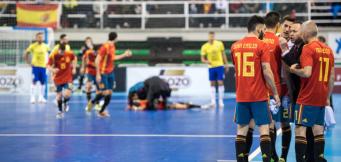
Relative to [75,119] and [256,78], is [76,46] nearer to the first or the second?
[75,119]

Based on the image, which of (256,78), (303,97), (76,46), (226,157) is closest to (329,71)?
(303,97)

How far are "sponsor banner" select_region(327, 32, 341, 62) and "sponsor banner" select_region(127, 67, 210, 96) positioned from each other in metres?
6.58

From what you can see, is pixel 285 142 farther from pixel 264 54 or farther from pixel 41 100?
pixel 41 100

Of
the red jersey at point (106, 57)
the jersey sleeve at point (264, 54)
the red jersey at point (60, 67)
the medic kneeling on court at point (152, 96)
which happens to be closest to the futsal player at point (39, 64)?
the medic kneeling on court at point (152, 96)

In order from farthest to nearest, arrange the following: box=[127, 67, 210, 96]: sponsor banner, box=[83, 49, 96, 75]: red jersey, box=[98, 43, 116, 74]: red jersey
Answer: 1. box=[127, 67, 210, 96]: sponsor banner
2. box=[83, 49, 96, 75]: red jersey
3. box=[98, 43, 116, 74]: red jersey

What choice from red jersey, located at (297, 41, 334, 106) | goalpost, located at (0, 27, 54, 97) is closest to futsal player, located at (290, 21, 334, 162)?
red jersey, located at (297, 41, 334, 106)

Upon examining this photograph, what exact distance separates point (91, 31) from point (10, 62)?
5013 millimetres

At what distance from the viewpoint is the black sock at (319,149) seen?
7660mm

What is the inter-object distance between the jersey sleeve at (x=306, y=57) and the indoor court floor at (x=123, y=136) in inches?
92.0

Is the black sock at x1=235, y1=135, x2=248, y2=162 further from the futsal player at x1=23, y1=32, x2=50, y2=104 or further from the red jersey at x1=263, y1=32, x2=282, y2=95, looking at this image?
the futsal player at x1=23, y1=32, x2=50, y2=104

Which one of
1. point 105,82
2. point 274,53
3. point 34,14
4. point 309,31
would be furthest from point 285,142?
point 34,14

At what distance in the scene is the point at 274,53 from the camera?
8.37m

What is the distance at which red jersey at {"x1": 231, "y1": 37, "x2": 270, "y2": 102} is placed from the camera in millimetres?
7730

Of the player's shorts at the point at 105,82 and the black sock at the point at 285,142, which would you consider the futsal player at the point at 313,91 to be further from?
the player's shorts at the point at 105,82
